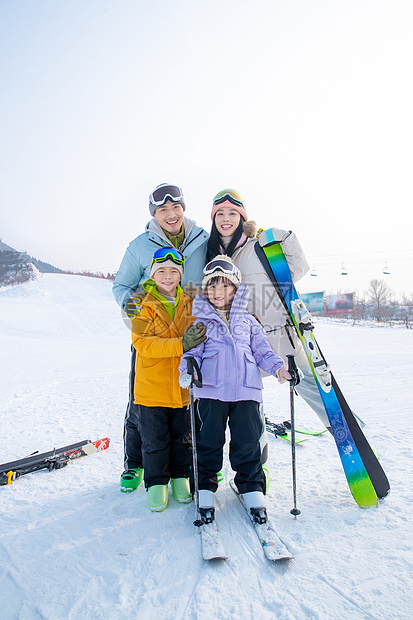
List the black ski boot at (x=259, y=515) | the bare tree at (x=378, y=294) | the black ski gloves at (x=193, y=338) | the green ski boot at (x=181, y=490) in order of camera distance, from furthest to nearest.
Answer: the bare tree at (x=378, y=294), the green ski boot at (x=181, y=490), the black ski gloves at (x=193, y=338), the black ski boot at (x=259, y=515)

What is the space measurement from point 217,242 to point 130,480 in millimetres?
2001

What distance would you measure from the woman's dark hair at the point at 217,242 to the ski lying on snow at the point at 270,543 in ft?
6.23

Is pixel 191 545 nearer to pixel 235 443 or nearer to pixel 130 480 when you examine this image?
pixel 235 443

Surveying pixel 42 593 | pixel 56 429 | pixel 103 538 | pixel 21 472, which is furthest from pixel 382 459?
pixel 56 429

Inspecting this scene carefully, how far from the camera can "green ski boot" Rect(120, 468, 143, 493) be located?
252 cm

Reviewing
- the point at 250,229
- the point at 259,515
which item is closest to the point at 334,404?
the point at 259,515

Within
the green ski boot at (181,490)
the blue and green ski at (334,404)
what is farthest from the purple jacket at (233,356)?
the green ski boot at (181,490)

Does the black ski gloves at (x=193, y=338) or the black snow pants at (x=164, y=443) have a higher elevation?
the black ski gloves at (x=193, y=338)

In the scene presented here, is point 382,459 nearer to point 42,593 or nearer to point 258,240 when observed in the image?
point 258,240

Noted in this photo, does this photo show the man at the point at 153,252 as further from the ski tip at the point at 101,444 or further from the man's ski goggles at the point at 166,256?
the ski tip at the point at 101,444

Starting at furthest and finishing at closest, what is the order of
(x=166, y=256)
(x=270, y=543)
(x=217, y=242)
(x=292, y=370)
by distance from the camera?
(x=217, y=242)
(x=166, y=256)
(x=292, y=370)
(x=270, y=543)

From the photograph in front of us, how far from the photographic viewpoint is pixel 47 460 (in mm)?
2930

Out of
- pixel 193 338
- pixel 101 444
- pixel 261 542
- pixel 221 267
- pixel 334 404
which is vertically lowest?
pixel 101 444

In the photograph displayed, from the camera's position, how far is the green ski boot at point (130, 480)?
8.28ft
